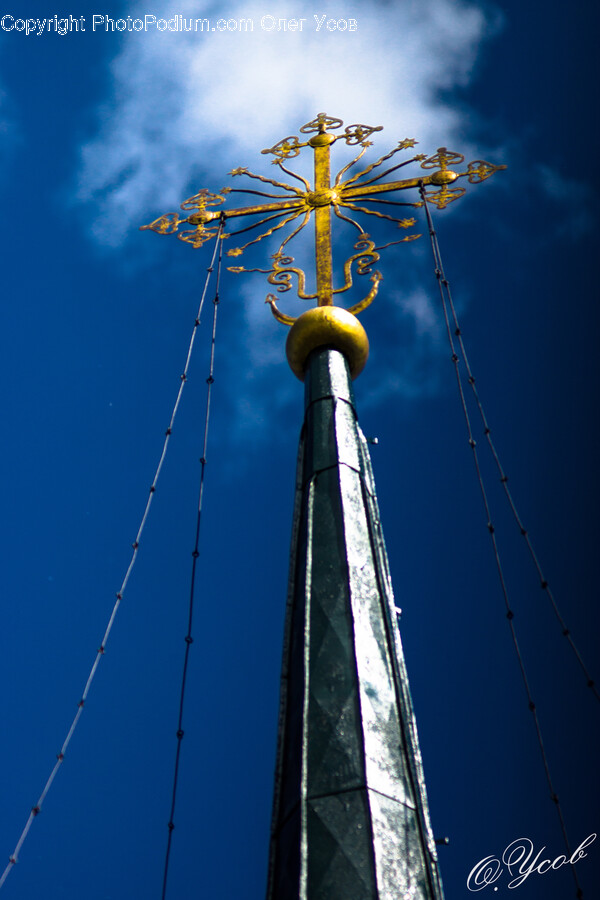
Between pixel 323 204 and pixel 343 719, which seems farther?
pixel 323 204

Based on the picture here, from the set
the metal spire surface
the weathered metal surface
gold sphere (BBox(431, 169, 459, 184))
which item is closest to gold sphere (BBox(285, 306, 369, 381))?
the metal spire surface

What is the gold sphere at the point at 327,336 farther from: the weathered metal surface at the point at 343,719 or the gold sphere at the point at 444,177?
the gold sphere at the point at 444,177

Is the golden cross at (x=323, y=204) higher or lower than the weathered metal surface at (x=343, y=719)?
higher

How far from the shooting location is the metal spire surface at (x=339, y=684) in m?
4.25

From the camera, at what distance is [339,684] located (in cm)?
488

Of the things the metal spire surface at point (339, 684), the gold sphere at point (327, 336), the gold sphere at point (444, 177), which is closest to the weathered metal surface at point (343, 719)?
the metal spire surface at point (339, 684)

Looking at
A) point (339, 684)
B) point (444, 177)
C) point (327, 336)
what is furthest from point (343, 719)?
point (444, 177)

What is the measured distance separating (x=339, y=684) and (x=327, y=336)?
9.06 ft

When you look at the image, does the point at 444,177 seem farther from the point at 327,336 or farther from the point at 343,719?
the point at 343,719

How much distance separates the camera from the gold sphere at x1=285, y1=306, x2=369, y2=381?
692cm

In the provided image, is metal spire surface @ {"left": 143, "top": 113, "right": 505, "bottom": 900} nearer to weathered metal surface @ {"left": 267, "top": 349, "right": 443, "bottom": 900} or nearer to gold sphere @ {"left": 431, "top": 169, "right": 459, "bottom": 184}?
weathered metal surface @ {"left": 267, "top": 349, "right": 443, "bottom": 900}

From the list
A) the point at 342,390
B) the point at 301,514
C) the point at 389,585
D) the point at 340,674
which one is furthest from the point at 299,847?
the point at 342,390

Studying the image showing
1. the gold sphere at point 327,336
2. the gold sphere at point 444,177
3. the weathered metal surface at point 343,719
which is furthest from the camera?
the gold sphere at point 444,177

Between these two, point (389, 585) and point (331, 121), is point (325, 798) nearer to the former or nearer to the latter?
point (389, 585)
